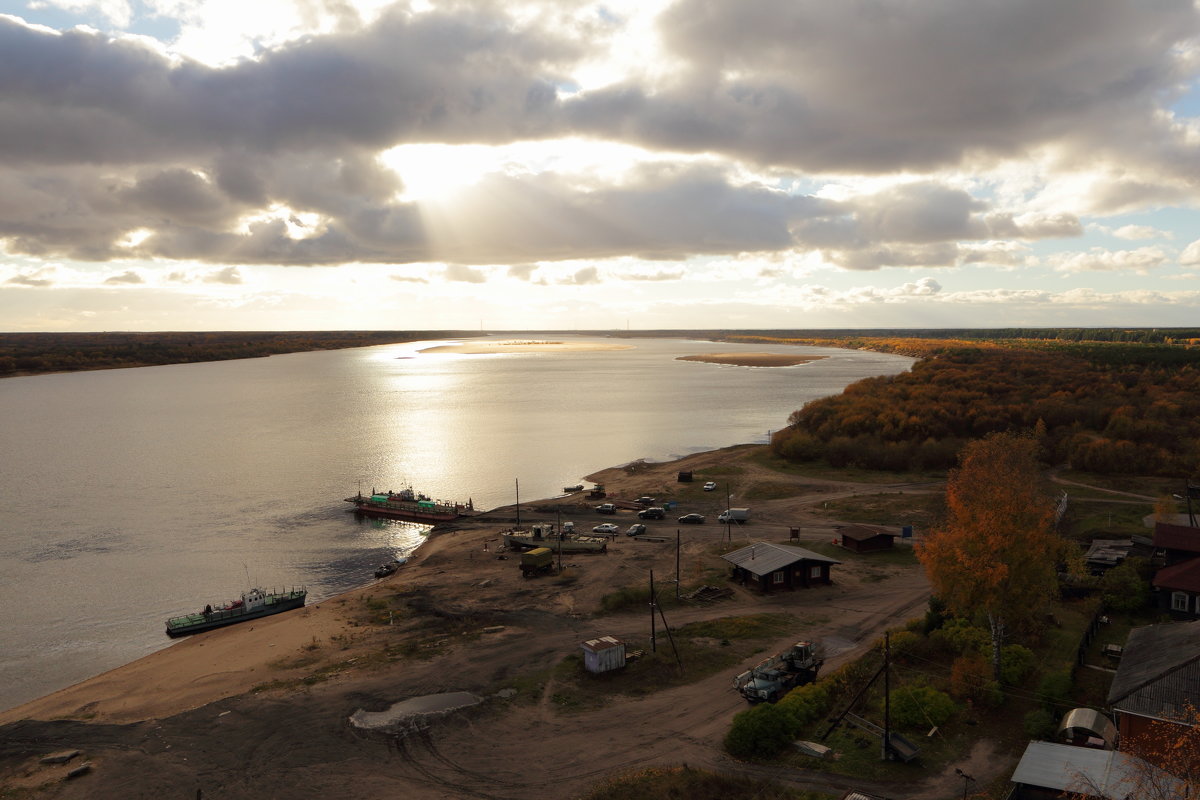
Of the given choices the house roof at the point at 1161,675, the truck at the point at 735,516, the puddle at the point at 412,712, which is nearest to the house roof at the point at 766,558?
the truck at the point at 735,516

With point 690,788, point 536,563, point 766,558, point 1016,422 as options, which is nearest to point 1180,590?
point 766,558

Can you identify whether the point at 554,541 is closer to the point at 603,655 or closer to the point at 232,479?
the point at 603,655

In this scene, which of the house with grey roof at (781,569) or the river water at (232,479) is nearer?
the house with grey roof at (781,569)

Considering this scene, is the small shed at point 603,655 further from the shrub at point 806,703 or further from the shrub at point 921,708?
the shrub at point 921,708

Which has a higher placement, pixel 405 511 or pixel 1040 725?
pixel 1040 725

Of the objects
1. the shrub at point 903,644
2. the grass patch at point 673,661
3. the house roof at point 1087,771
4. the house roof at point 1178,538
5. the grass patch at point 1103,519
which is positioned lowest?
the grass patch at point 673,661

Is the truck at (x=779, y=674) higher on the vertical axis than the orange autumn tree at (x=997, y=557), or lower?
lower
